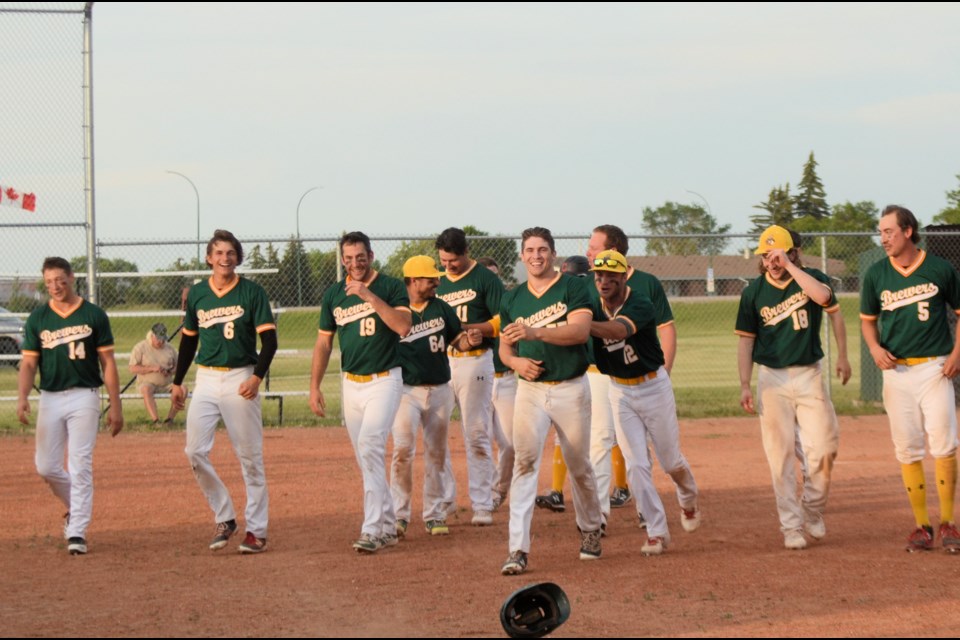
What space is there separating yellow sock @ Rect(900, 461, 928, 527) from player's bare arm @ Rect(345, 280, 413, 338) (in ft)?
12.2

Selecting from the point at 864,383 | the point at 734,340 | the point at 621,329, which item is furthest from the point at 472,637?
the point at 734,340

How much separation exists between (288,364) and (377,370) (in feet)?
60.7

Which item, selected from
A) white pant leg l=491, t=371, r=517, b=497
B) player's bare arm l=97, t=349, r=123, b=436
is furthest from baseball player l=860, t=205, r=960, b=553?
player's bare arm l=97, t=349, r=123, b=436

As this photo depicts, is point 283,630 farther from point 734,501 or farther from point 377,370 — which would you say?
point 734,501

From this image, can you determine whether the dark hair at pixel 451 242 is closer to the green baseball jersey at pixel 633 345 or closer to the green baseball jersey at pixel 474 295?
the green baseball jersey at pixel 474 295

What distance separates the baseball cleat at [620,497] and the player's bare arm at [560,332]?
3319 mm

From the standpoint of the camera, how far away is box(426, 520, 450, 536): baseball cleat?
9641 millimetres

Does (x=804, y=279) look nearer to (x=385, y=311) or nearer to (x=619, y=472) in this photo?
(x=385, y=311)

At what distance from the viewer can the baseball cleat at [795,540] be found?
28.6 ft

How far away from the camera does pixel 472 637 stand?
6.25m

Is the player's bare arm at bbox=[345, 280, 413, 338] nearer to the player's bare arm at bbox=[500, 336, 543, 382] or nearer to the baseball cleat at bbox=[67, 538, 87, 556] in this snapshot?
the player's bare arm at bbox=[500, 336, 543, 382]

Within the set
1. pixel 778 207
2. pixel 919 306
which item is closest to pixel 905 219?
pixel 919 306

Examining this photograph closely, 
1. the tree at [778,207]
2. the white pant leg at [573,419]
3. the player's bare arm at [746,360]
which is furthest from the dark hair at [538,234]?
the tree at [778,207]

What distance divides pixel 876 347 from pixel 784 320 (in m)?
0.68
